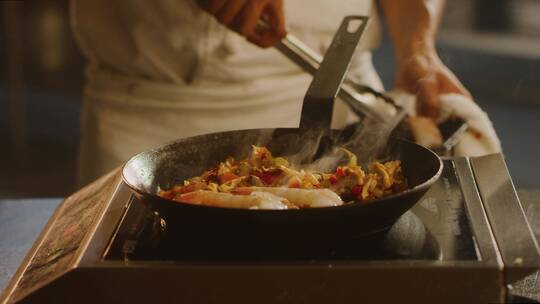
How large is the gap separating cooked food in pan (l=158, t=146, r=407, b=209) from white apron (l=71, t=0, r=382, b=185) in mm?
826

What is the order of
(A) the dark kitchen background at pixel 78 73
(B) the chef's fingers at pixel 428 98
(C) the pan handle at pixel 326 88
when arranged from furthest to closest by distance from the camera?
(A) the dark kitchen background at pixel 78 73 → (B) the chef's fingers at pixel 428 98 → (C) the pan handle at pixel 326 88

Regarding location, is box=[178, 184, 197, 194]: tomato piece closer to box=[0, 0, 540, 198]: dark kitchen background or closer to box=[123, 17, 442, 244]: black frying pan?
box=[123, 17, 442, 244]: black frying pan

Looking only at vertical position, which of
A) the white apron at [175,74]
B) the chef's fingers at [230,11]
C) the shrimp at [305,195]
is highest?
the chef's fingers at [230,11]

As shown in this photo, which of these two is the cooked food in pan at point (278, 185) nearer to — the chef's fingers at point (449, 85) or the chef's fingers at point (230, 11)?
the chef's fingers at point (230, 11)

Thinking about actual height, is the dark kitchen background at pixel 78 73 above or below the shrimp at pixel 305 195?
below

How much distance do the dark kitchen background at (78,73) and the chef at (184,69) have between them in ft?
7.88

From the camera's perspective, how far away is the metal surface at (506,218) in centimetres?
96

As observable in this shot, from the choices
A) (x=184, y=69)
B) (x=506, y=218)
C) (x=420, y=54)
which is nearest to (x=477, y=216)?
(x=506, y=218)

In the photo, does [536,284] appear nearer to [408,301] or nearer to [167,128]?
[408,301]

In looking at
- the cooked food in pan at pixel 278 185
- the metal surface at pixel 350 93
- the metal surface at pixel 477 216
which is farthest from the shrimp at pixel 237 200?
the metal surface at pixel 350 93

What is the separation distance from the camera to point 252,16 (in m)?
1.62

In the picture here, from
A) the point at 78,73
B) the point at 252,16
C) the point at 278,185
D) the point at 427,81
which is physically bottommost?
the point at 78,73

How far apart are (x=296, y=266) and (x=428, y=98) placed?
0.87 metres

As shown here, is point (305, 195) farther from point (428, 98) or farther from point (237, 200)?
point (428, 98)
